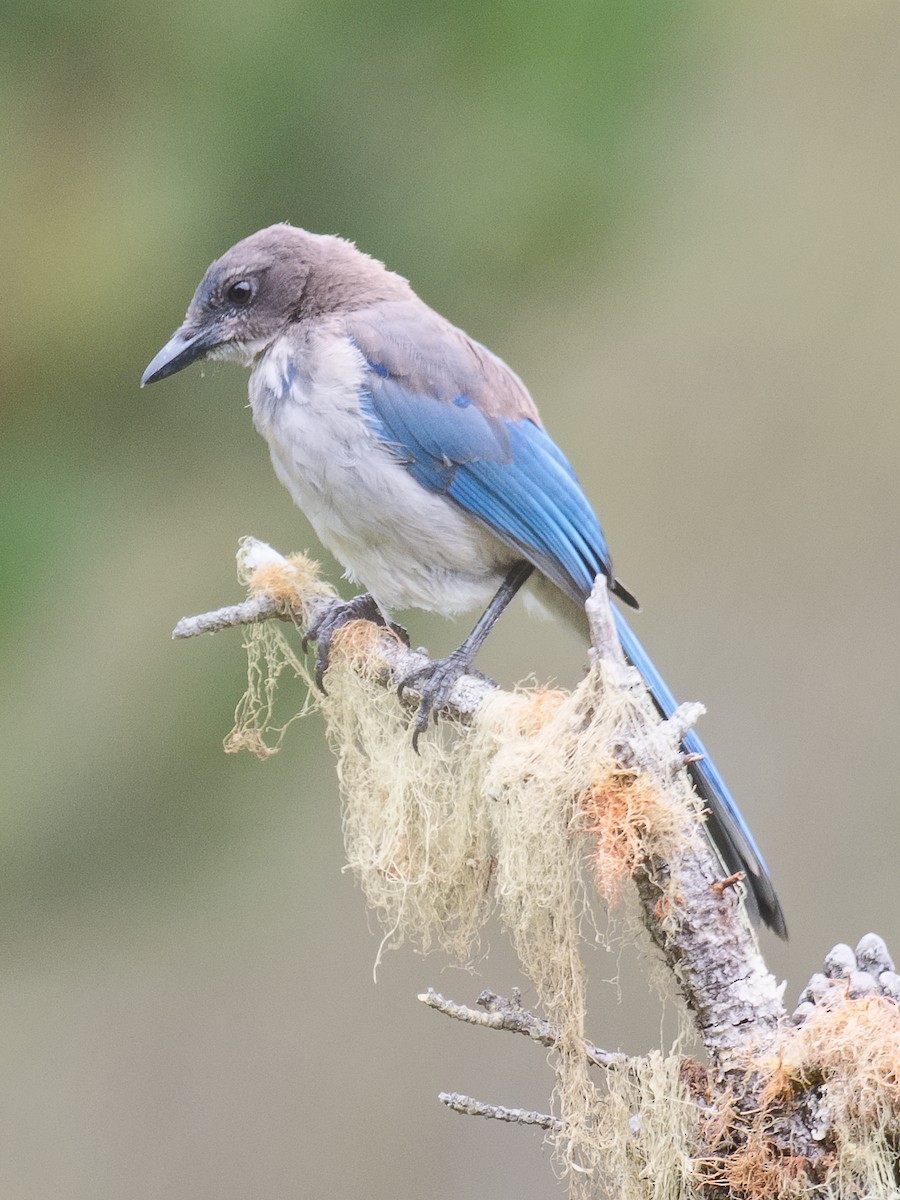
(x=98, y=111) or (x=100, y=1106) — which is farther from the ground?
(x=98, y=111)

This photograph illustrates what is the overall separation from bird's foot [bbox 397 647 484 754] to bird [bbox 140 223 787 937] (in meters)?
0.15

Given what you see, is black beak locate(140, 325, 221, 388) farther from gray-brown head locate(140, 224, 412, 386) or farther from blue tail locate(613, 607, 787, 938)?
blue tail locate(613, 607, 787, 938)

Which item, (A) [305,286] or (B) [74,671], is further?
(A) [305,286]

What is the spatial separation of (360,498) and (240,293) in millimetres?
444

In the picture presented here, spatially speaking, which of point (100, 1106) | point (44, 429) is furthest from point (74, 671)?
point (100, 1106)

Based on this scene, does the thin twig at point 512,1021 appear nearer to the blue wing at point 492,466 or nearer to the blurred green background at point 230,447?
the blurred green background at point 230,447

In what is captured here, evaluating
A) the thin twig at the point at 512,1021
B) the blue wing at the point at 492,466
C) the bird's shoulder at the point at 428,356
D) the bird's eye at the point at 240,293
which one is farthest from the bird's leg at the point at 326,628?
the thin twig at the point at 512,1021

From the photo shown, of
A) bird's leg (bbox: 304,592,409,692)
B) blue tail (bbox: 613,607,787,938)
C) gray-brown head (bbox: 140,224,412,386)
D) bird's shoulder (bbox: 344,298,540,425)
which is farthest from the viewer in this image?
bird's shoulder (bbox: 344,298,540,425)

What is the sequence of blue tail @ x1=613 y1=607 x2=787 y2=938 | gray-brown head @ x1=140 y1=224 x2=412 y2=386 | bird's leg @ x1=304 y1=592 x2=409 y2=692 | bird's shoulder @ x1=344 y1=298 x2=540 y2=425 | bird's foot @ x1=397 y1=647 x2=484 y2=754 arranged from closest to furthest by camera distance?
blue tail @ x1=613 y1=607 x2=787 y2=938, bird's foot @ x1=397 y1=647 x2=484 y2=754, bird's leg @ x1=304 y1=592 x2=409 y2=692, gray-brown head @ x1=140 y1=224 x2=412 y2=386, bird's shoulder @ x1=344 y1=298 x2=540 y2=425

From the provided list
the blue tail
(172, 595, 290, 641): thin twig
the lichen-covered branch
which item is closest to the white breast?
(172, 595, 290, 641): thin twig

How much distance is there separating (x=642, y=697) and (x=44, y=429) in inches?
47.0

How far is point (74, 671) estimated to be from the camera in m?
2.57

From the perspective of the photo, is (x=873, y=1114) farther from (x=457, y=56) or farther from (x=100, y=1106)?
(x=100, y=1106)

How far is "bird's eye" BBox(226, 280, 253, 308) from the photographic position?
271cm
